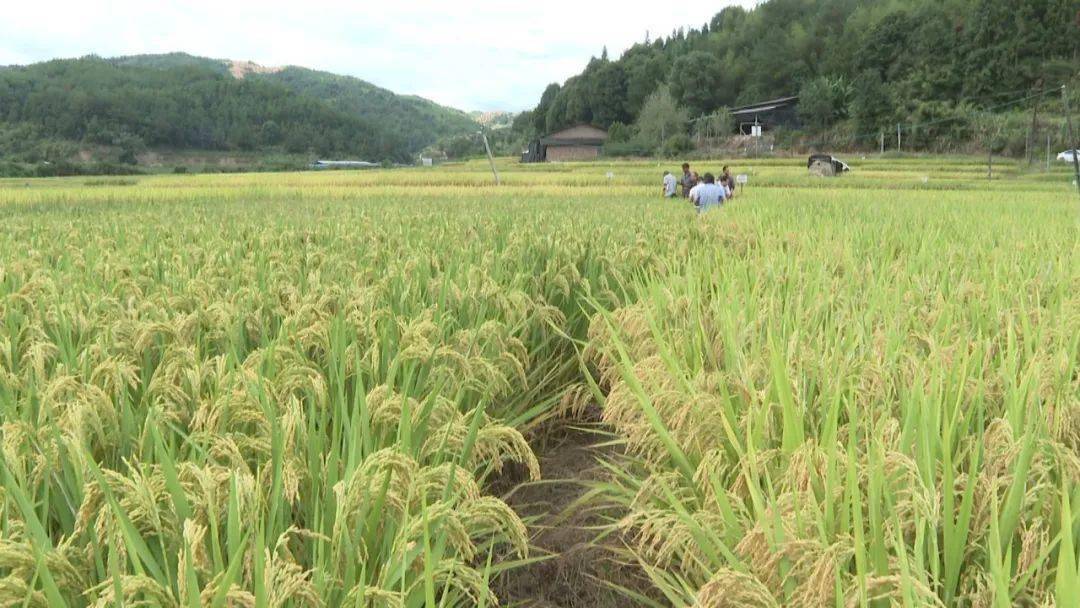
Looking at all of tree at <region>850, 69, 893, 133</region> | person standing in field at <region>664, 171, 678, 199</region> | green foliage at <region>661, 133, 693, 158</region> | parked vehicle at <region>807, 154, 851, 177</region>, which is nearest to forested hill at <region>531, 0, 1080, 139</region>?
tree at <region>850, 69, 893, 133</region>

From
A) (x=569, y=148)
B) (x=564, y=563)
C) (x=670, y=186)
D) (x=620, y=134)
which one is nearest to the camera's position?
Result: (x=564, y=563)

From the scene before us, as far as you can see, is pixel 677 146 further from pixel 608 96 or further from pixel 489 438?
pixel 489 438

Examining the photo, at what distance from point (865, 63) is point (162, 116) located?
78309mm

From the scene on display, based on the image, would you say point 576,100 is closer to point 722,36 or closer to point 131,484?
point 722,36

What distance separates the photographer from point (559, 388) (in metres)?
4.09

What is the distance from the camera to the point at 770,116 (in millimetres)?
72250

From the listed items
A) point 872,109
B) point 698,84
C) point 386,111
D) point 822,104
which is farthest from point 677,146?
point 386,111

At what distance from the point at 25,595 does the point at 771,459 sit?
1.54 meters

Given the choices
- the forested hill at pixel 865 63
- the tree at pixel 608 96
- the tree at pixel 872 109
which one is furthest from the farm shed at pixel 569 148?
the tree at pixel 872 109

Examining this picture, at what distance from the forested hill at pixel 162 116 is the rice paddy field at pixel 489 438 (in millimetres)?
84122

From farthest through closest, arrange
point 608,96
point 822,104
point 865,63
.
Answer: point 608,96 → point 865,63 → point 822,104

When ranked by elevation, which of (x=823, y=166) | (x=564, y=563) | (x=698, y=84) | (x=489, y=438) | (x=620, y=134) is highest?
(x=698, y=84)

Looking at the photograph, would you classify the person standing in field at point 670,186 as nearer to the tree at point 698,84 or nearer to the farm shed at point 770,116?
the farm shed at point 770,116

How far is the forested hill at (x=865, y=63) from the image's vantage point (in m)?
58.7
